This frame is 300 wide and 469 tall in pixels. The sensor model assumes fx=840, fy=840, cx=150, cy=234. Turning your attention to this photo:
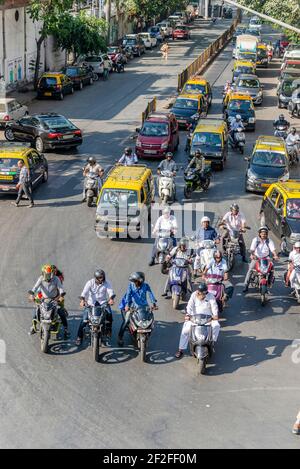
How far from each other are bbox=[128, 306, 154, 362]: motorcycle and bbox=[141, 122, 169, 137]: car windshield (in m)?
18.5

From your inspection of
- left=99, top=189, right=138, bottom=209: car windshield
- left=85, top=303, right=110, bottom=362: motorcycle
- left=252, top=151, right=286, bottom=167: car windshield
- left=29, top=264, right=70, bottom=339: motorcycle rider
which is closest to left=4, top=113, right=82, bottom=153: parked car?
left=252, top=151, right=286, bottom=167: car windshield

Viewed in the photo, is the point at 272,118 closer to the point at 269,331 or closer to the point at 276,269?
the point at 276,269

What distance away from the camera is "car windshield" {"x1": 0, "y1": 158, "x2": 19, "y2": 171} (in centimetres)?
2628

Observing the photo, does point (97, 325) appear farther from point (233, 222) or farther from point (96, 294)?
point (233, 222)

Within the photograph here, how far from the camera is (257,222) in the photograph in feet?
83.3

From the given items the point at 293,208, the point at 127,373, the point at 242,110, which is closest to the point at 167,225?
the point at 293,208

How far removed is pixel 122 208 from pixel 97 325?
791 cm

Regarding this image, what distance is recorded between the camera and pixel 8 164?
1039 inches

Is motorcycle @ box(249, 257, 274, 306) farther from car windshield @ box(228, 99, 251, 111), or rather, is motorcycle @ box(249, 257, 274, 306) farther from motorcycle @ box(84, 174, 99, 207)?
car windshield @ box(228, 99, 251, 111)

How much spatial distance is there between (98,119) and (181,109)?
184 inches

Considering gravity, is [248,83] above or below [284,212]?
above

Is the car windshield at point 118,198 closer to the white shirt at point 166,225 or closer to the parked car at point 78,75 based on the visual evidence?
the white shirt at point 166,225

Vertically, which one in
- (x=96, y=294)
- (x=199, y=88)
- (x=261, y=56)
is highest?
(x=261, y=56)

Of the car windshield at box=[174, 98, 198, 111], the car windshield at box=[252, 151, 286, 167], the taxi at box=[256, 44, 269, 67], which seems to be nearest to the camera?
the car windshield at box=[252, 151, 286, 167]
